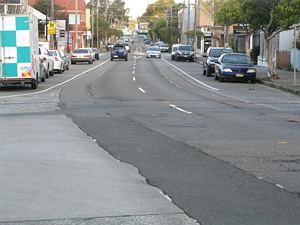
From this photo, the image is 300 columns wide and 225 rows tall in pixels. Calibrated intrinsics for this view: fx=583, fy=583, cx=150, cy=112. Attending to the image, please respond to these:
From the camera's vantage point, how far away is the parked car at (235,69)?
102 ft

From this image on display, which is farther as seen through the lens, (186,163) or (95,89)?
(95,89)

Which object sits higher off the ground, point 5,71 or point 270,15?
point 270,15

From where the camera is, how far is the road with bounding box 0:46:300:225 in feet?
20.3

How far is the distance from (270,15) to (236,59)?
2958 millimetres

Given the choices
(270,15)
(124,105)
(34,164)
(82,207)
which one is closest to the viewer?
(82,207)

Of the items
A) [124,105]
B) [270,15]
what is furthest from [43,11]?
[124,105]

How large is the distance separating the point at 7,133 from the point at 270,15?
22.1 metres

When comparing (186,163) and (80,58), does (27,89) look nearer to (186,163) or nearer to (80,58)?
(186,163)

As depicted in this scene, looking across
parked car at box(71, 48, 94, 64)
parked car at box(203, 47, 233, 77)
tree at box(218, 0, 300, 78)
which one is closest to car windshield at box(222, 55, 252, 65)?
tree at box(218, 0, 300, 78)

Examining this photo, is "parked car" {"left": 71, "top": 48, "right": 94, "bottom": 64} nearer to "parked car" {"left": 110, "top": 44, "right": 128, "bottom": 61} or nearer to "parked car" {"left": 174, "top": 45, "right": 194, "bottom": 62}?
"parked car" {"left": 110, "top": 44, "right": 128, "bottom": 61}

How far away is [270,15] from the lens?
31.2 metres

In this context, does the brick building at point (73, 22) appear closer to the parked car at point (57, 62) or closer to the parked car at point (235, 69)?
the parked car at point (57, 62)

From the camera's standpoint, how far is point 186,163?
8.88 meters

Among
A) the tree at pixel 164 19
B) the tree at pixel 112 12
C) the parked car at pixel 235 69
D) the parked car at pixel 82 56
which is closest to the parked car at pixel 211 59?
the parked car at pixel 235 69
